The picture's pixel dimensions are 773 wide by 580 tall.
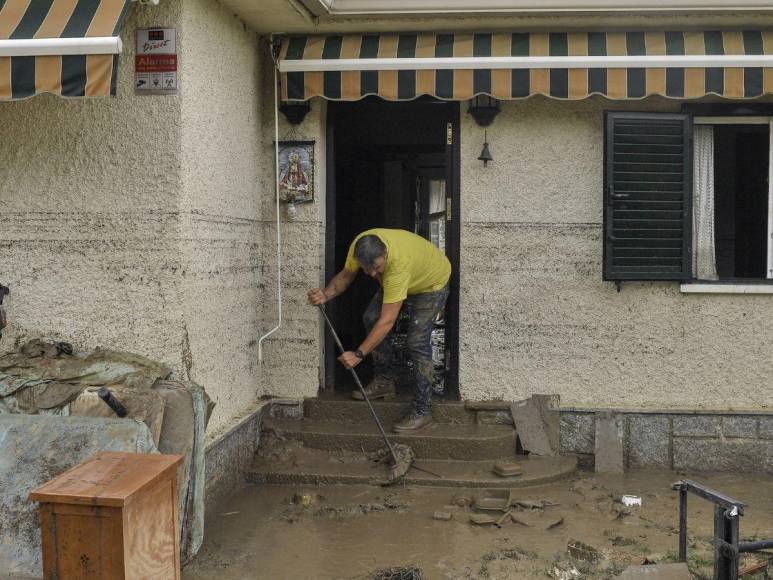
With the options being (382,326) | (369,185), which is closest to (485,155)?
(382,326)

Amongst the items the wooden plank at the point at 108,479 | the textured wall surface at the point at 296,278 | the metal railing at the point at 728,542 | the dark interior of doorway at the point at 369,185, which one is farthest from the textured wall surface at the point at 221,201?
the metal railing at the point at 728,542

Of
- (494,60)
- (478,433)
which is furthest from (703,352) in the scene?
(494,60)

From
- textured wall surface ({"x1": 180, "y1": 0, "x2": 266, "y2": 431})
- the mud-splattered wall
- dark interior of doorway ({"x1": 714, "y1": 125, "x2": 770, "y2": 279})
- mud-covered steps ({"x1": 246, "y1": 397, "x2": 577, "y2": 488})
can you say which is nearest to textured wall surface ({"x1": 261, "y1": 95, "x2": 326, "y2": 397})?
the mud-splattered wall

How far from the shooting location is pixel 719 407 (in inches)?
278

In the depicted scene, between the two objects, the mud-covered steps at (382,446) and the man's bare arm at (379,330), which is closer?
the man's bare arm at (379,330)

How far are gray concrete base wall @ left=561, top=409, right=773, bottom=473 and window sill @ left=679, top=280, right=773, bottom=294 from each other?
39.1 inches

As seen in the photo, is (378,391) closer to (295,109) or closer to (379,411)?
(379,411)

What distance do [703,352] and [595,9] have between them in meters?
2.92

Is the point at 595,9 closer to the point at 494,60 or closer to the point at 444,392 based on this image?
the point at 494,60

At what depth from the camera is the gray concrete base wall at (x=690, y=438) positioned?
698cm

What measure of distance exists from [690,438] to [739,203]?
3.86 meters

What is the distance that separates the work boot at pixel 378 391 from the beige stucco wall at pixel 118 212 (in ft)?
5.65

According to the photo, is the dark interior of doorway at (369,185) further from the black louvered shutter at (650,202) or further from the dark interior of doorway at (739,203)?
the dark interior of doorway at (739,203)

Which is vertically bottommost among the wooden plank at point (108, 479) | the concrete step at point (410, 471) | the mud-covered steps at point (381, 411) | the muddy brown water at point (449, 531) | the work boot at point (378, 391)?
the muddy brown water at point (449, 531)
